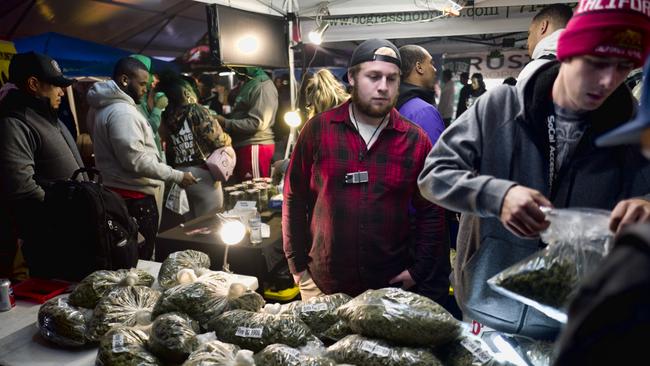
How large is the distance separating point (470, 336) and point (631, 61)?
2.56 feet

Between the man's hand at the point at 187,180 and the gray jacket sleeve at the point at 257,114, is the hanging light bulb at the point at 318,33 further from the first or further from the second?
the man's hand at the point at 187,180

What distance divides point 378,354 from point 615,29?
929 millimetres

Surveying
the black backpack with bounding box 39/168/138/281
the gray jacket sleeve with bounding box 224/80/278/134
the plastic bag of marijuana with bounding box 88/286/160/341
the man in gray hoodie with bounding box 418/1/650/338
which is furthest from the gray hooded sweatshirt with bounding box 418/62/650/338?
the gray jacket sleeve with bounding box 224/80/278/134

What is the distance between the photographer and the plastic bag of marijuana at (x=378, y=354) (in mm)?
1086

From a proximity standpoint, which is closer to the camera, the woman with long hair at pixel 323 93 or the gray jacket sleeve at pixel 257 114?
the woman with long hair at pixel 323 93

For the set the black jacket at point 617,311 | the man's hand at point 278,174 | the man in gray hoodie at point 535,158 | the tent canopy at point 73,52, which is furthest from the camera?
the tent canopy at point 73,52

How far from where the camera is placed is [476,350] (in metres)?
1.14

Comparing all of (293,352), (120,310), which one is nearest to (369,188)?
(293,352)

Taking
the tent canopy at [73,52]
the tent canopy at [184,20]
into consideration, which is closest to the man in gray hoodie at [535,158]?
the tent canopy at [184,20]

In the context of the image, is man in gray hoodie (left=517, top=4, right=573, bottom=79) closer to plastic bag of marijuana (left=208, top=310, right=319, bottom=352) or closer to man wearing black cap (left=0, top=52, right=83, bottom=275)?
plastic bag of marijuana (left=208, top=310, right=319, bottom=352)

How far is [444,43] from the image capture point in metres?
8.18

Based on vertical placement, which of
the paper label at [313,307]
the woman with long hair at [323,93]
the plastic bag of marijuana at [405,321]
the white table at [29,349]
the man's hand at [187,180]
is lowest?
the white table at [29,349]

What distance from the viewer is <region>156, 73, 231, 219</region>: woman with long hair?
3564 millimetres

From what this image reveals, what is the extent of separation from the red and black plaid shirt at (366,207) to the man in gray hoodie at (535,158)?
1.91 feet
